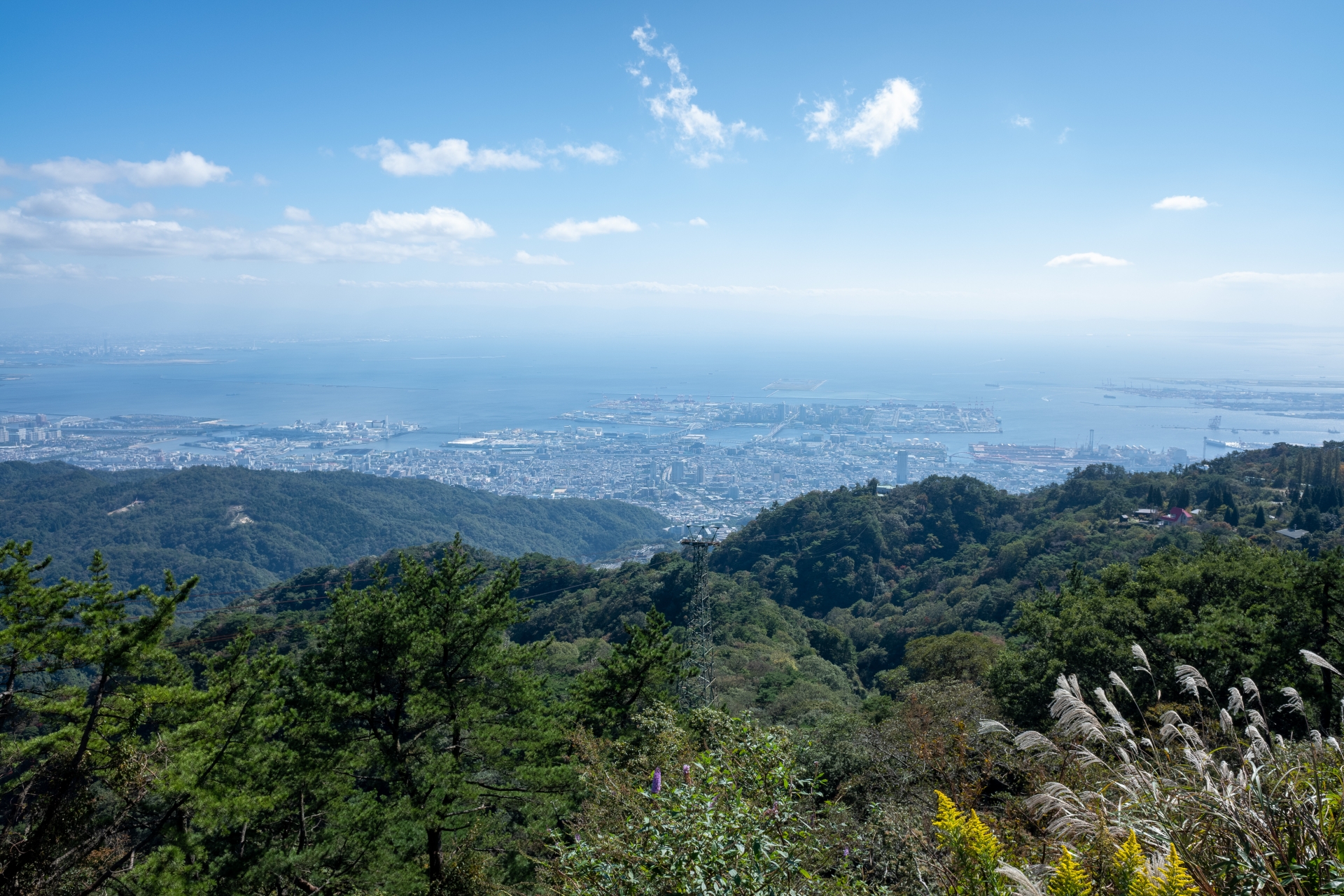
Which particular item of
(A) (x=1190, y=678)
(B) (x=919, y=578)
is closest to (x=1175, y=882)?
(A) (x=1190, y=678)

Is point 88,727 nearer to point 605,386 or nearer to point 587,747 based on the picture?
point 587,747

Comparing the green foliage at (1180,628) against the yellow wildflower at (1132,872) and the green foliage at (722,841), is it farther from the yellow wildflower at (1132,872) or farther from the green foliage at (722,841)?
the yellow wildflower at (1132,872)

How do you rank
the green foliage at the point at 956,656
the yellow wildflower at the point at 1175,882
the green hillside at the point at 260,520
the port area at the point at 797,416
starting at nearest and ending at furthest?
the yellow wildflower at the point at 1175,882 < the green foliage at the point at 956,656 < the green hillside at the point at 260,520 < the port area at the point at 797,416

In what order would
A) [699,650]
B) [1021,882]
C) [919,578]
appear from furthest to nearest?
Result: [919,578], [699,650], [1021,882]

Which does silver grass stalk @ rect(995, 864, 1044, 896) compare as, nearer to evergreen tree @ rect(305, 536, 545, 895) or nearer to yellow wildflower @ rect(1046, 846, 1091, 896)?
yellow wildflower @ rect(1046, 846, 1091, 896)

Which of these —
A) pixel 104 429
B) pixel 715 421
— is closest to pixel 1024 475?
pixel 715 421

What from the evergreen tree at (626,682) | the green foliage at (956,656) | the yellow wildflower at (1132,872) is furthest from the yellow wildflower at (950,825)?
the green foliage at (956,656)
